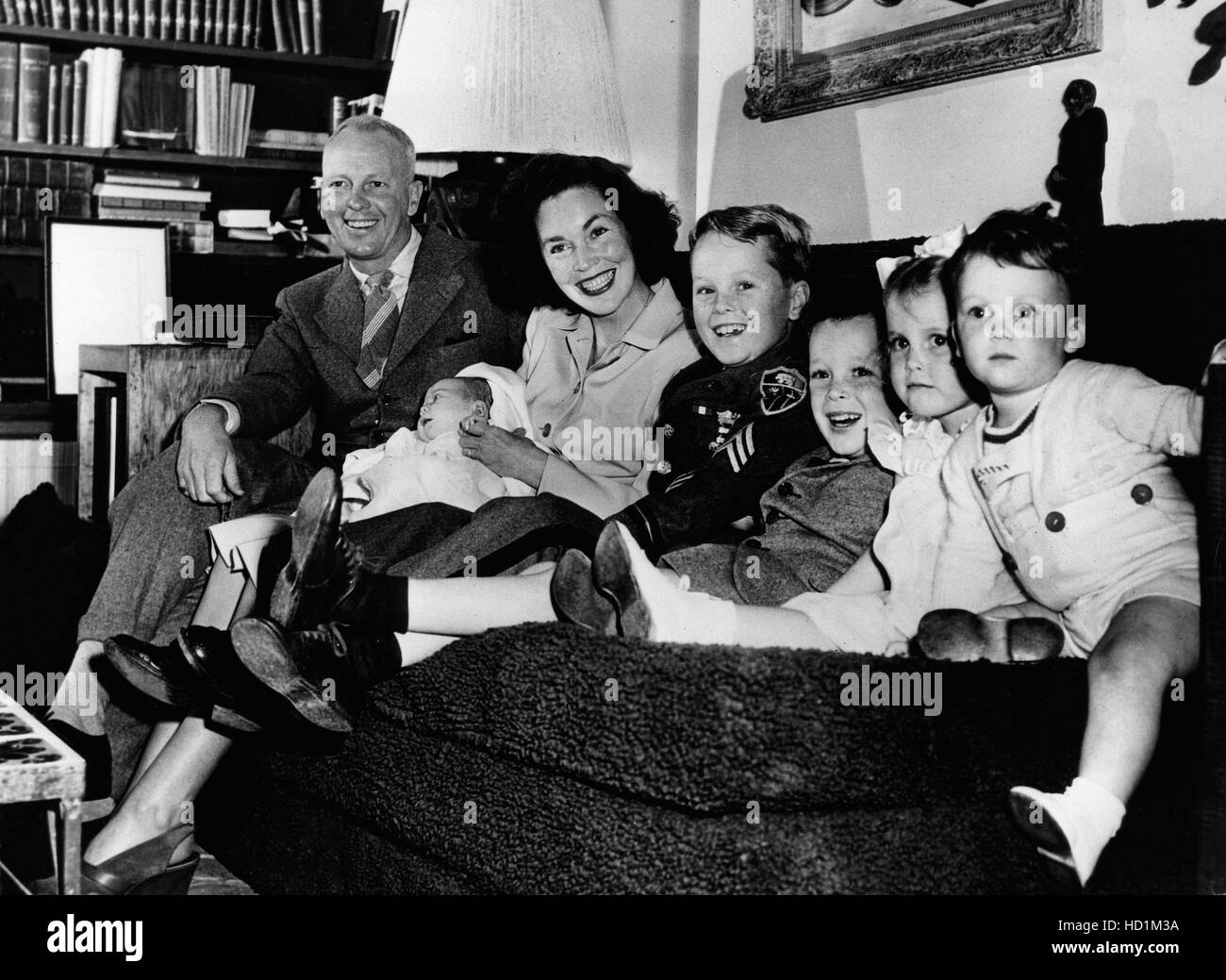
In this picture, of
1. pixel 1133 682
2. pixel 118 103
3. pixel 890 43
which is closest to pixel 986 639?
pixel 1133 682

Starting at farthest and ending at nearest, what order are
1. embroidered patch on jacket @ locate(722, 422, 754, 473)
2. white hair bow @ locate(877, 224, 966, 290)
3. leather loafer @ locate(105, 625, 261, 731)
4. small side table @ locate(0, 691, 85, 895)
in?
embroidered patch on jacket @ locate(722, 422, 754, 473) → white hair bow @ locate(877, 224, 966, 290) → leather loafer @ locate(105, 625, 261, 731) → small side table @ locate(0, 691, 85, 895)

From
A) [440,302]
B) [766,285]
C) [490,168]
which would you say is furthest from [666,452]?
[490,168]

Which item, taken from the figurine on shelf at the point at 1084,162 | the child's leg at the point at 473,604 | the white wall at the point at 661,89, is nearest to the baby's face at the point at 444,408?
the child's leg at the point at 473,604

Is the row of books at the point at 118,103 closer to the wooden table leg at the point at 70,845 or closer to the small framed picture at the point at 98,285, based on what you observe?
the small framed picture at the point at 98,285

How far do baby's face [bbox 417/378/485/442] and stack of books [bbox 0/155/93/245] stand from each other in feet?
6.13

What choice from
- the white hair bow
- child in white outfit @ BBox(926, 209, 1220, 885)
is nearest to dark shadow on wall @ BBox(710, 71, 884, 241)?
the white hair bow

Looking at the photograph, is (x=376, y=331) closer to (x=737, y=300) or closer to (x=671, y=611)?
(x=737, y=300)

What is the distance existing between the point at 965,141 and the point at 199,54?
2.18 metres

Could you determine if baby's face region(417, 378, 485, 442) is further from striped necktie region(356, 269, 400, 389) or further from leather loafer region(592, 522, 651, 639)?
leather loafer region(592, 522, 651, 639)

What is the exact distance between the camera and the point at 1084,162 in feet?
5.57

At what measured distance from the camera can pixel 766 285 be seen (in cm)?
173

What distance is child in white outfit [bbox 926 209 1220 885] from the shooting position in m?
1.16

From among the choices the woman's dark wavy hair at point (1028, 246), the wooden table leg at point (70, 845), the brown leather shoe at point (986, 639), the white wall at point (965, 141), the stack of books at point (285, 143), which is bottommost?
the wooden table leg at point (70, 845)

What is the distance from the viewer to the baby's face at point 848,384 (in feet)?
5.20
